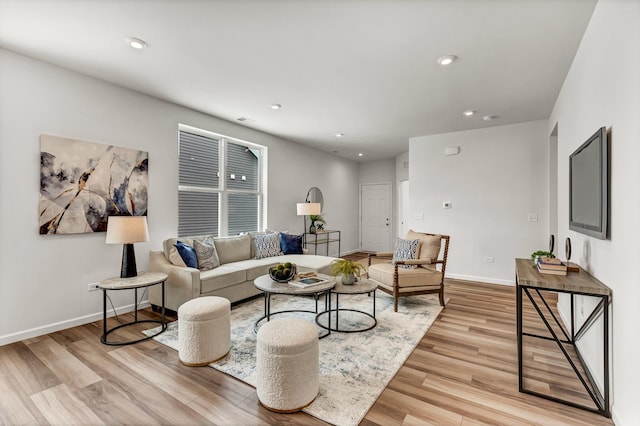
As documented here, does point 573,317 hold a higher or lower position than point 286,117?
lower

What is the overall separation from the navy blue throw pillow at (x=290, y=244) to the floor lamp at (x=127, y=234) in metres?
2.29

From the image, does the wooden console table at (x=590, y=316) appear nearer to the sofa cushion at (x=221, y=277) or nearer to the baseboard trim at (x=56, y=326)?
the sofa cushion at (x=221, y=277)

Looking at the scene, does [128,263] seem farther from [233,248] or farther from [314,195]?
[314,195]

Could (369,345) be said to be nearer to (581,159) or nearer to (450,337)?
(450,337)

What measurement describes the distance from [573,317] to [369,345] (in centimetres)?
189

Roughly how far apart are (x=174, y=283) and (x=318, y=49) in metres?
2.84

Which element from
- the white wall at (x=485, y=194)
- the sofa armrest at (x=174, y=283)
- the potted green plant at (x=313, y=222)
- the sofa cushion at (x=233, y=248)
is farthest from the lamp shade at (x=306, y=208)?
the sofa armrest at (x=174, y=283)

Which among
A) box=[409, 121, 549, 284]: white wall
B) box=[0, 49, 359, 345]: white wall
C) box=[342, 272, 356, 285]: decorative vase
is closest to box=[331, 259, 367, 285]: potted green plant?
box=[342, 272, 356, 285]: decorative vase

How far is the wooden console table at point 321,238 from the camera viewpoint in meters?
6.58

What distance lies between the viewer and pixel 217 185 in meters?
4.80

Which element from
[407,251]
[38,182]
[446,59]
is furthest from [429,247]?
[38,182]

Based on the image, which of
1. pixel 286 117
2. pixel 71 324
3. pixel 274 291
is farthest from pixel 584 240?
pixel 71 324

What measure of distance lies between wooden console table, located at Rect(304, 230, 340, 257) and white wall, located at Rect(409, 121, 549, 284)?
6.91 feet

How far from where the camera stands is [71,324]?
10.2ft
